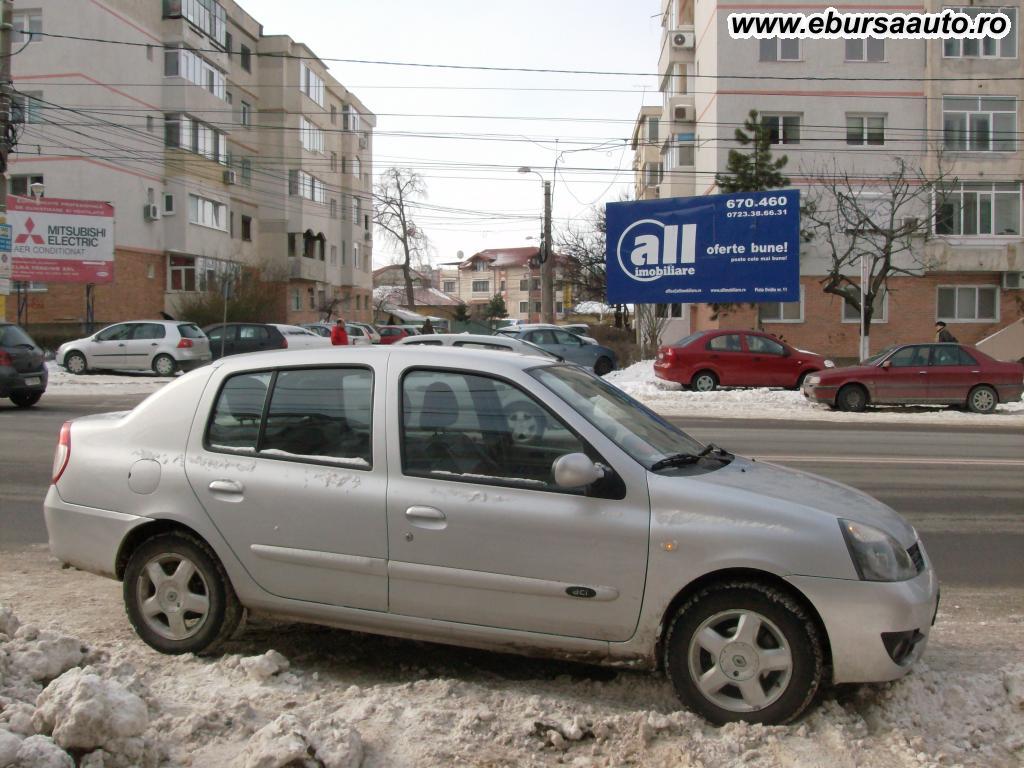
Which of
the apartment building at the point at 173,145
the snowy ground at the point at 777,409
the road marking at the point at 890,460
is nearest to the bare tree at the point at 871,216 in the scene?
the snowy ground at the point at 777,409

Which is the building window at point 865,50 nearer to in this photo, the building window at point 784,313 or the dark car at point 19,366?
the building window at point 784,313

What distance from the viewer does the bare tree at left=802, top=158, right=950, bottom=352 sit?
34.4 m

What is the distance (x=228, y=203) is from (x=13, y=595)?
45938mm

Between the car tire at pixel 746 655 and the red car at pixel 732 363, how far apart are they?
19.8m

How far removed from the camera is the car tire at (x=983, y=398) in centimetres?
1964

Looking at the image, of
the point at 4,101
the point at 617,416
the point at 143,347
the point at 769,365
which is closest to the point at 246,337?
the point at 143,347

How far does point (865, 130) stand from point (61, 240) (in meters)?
30.5

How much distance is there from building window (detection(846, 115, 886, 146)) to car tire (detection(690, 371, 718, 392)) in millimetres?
18991

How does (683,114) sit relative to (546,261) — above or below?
above

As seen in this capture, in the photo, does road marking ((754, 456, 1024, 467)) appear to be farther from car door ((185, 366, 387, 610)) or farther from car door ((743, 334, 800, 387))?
car door ((743, 334, 800, 387))

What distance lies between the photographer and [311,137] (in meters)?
58.2

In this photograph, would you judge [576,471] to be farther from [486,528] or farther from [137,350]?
[137,350]

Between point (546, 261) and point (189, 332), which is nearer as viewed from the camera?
point (189, 332)

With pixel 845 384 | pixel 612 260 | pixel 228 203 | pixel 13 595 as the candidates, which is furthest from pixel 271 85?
pixel 13 595
